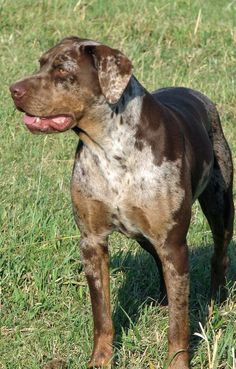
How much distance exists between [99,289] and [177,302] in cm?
44

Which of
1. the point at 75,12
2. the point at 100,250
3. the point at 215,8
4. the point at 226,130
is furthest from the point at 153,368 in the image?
the point at 215,8

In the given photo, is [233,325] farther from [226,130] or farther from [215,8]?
[215,8]

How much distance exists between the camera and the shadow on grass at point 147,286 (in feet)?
19.6

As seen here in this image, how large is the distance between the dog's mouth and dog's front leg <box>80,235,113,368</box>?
65 centimetres

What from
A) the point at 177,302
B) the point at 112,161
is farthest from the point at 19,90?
the point at 177,302

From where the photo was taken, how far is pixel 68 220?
6.92m

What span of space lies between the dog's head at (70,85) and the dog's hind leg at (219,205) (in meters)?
1.51

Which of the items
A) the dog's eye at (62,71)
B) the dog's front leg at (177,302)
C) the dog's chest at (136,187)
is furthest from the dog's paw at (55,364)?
the dog's eye at (62,71)

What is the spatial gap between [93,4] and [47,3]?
0.54 meters

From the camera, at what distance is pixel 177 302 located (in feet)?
17.6

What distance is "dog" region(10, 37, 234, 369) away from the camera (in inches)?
200

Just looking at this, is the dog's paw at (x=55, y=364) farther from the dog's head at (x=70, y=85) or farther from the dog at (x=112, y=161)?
the dog's head at (x=70, y=85)

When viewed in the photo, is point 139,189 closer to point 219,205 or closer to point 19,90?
point 19,90

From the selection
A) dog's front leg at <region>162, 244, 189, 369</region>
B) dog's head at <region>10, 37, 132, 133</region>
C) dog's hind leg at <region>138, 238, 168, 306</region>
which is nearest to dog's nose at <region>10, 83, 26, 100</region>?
dog's head at <region>10, 37, 132, 133</region>
